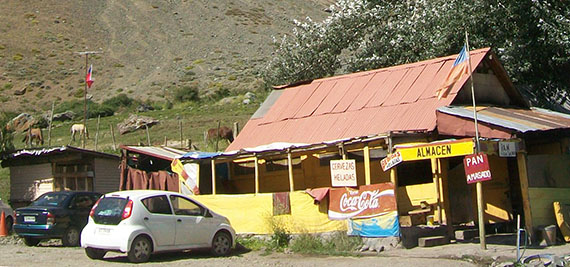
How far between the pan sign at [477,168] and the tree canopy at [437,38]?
9.70 metres

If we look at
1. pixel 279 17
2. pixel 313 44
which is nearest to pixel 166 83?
pixel 279 17

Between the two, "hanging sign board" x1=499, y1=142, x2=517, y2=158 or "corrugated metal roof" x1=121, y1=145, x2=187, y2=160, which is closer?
"hanging sign board" x1=499, y1=142, x2=517, y2=158

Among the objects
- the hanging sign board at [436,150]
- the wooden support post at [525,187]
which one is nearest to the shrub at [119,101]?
the hanging sign board at [436,150]

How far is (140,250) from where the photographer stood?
45.2 feet

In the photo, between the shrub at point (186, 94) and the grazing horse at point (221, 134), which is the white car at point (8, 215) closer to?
the grazing horse at point (221, 134)

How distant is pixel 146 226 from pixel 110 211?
0.81 meters

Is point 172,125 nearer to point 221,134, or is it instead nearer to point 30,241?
point 221,134

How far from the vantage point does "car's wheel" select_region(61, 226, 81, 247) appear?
17.1 m

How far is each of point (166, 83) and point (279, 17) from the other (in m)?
25.4

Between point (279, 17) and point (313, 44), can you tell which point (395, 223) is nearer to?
point (313, 44)

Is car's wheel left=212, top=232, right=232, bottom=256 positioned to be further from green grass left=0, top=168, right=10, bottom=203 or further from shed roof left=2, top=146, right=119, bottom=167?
green grass left=0, top=168, right=10, bottom=203

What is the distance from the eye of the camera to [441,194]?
16078 millimetres

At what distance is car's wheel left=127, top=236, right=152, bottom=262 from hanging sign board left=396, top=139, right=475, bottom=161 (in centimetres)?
559

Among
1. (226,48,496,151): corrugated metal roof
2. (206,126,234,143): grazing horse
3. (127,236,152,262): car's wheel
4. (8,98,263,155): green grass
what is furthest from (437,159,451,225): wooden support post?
(206,126,234,143): grazing horse
